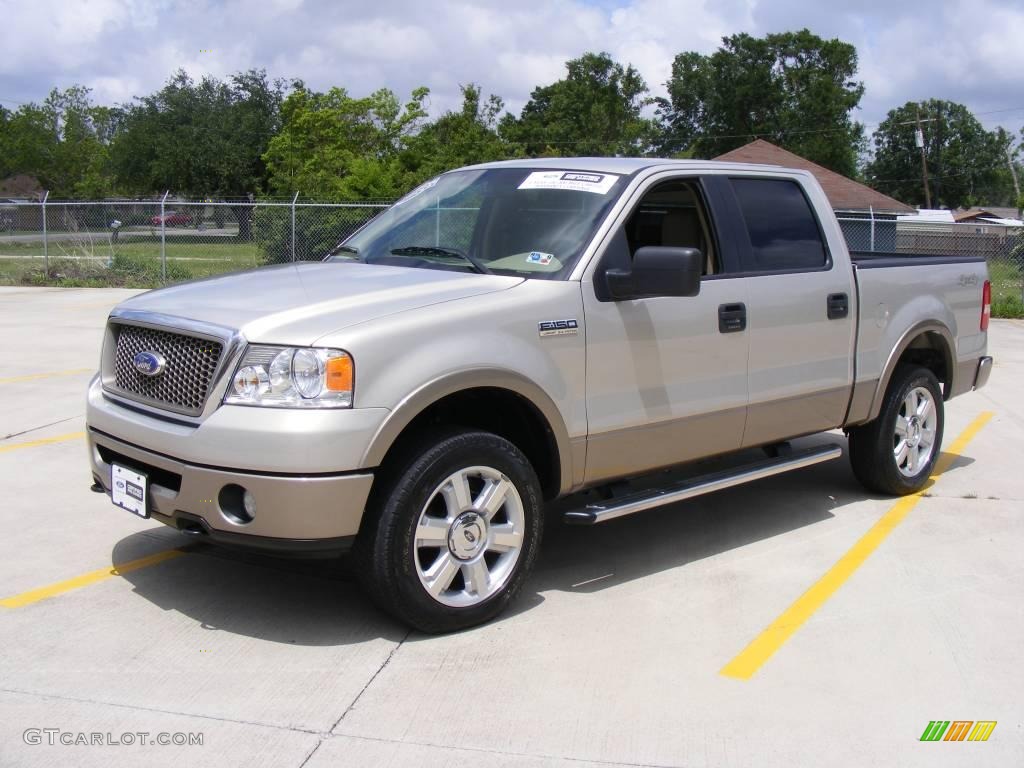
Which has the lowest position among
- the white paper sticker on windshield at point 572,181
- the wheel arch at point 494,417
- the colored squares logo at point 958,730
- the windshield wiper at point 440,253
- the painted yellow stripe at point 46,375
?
the colored squares logo at point 958,730

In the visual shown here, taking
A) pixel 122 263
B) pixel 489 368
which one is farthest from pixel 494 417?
pixel 122 263

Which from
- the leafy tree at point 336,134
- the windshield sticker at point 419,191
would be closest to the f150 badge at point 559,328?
the windshield sticker at point 419,191

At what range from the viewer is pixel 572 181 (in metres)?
5.21

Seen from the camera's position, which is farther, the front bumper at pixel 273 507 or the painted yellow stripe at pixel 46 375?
the painted yellow stripe at pixel 46 375

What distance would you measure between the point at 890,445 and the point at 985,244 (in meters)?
21.0

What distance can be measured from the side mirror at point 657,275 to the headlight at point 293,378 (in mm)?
1386

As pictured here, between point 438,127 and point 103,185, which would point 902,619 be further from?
point 103,185

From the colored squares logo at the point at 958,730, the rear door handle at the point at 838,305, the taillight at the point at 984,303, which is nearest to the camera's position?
the colored squares logo at the point at 958,730

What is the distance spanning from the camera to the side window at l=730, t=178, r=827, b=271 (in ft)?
18.7

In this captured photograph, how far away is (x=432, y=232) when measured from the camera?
5.54 m

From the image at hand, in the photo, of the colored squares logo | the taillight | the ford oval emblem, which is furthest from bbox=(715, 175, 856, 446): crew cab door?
the ford oval emblem

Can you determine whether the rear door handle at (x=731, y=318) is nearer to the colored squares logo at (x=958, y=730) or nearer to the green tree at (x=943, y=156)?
the colored squares logo at (x=958, y=730)

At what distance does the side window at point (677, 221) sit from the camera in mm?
5340

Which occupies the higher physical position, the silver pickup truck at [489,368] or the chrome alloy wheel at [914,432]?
the silver pickup truck at [489,368]
